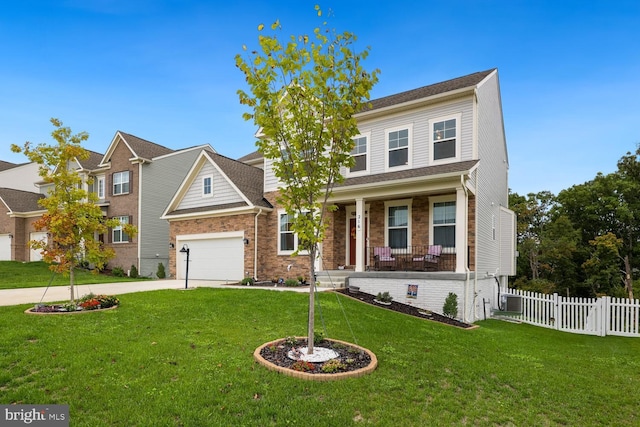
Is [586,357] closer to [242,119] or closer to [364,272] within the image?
[364,272]

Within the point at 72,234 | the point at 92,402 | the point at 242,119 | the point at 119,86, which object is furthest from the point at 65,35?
the point at 92,402

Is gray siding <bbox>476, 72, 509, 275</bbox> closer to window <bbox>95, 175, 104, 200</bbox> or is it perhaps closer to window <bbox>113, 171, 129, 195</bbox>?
window <bbox>113, 171, 129, 195</bbox>

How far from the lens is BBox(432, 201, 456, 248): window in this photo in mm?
12343

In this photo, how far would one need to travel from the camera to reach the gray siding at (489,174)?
12.6m

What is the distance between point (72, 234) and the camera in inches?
327

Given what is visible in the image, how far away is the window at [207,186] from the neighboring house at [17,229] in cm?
1583

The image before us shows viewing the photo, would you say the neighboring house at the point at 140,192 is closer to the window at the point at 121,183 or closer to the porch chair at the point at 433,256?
the window at the point at 121,183

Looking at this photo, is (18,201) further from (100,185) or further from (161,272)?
(161,272)

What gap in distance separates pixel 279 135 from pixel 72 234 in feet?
19.5

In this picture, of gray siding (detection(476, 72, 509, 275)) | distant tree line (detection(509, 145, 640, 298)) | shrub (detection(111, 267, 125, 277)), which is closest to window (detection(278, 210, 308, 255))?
gray siding (detection(476, 72, 509, 275))

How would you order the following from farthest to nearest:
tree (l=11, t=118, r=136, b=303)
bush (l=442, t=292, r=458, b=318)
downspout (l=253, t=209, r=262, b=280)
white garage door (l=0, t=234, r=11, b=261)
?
white garage door (l=0, t=234, r=11, b=261) → downspout (l=253, t=209, r=262, b=280) → bush (l=442, t=292, r=458, b=318) → tree (l=11, t=118, r=136, b=303)

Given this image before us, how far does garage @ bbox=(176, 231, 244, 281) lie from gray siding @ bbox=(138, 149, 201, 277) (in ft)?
15.2

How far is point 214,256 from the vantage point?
17031 millimetres

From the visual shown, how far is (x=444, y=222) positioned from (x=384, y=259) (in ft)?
7.75
